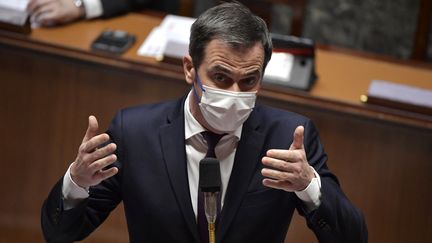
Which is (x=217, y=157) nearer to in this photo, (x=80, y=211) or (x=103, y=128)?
(x=80, y=211)

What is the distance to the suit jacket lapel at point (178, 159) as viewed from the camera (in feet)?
4.94

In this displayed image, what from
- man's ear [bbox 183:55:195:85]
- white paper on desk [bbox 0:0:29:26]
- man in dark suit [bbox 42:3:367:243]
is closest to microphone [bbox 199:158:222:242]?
→ man in dark suit [bbox 42:3:367:243]

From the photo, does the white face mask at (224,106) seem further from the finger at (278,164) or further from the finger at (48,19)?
the finger at (48,19)

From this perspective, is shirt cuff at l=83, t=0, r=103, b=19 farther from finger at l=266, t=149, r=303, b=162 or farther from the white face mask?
finger at l=266, t=149, r=303, b=162

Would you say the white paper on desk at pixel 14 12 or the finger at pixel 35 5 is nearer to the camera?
the white paper on desk at pixel 14 12

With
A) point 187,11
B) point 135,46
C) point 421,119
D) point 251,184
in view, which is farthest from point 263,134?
point 187,11

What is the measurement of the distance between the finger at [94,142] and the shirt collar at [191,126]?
8.1 inches

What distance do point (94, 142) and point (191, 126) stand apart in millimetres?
227

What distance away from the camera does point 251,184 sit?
1527 millimetres

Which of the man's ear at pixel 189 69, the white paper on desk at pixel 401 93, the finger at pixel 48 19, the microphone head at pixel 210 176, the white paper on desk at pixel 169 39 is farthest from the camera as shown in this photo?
the finger at pixel 48 19

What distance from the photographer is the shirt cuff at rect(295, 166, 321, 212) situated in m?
1.41

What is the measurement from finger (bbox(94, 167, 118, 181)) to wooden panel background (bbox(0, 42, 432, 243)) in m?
0.92

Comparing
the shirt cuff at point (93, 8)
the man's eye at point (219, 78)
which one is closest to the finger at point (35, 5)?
the shirt cuff at point (93, 8)

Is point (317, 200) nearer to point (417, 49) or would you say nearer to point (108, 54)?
point (108, 54)
